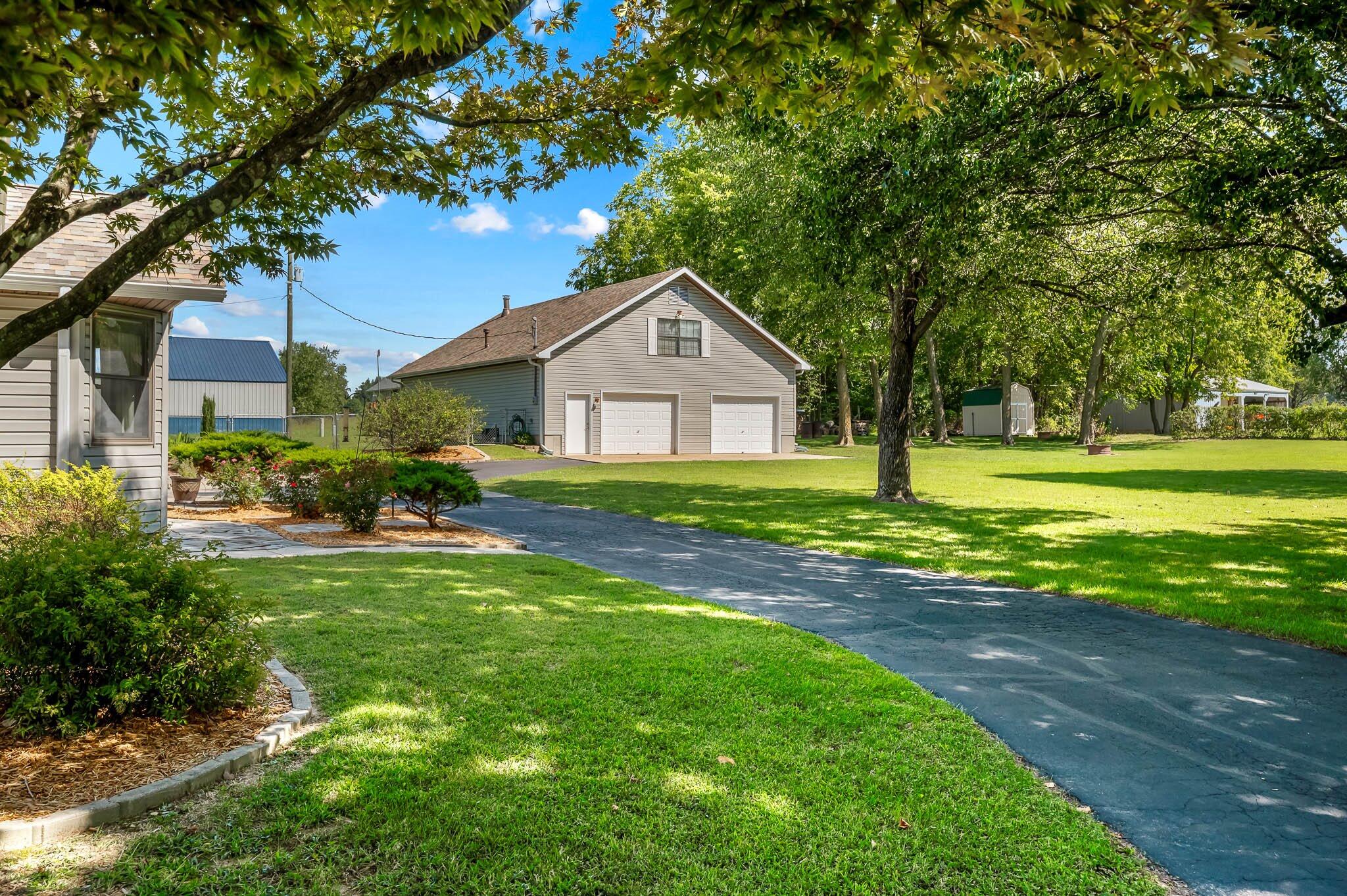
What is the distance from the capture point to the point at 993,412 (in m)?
54.6

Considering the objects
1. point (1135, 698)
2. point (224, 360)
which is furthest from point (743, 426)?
point (224, 360)

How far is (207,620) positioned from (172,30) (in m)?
2.88

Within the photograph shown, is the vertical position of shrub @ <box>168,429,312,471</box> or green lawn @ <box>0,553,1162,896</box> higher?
shrub @ <box>168,429,312,471</box>

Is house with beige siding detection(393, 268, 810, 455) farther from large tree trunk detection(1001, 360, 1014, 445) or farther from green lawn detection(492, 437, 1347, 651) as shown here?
large tree trunk detection(1001, 360, 1014, 445)

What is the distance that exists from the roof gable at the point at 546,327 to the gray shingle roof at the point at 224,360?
520 inches

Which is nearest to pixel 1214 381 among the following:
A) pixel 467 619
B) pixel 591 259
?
pixel 591 259

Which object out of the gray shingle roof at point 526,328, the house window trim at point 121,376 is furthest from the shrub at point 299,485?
the gray shingle roof at point 526,328

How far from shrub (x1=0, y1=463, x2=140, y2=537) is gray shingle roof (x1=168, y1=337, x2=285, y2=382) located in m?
44.9

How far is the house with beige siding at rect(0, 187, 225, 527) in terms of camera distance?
1027 cm

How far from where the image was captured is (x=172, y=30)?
261 cm

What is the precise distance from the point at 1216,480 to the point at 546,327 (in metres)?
23.9

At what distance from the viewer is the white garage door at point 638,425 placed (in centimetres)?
3241

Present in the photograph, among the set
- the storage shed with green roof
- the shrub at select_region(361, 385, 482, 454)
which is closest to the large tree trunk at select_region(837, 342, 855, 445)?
the storage shed with green roof

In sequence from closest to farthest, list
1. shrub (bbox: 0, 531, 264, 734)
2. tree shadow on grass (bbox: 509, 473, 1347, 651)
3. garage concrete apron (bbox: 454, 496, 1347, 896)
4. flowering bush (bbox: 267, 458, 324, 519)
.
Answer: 1. garage concrete apron (bbox: 454, 496, 1347, 896)
2. shrub (bbox: 0, 531, 264, 734)
3. tree shadow on grass (bbox: 509, 473, 1347, 651)
4. flowering bush (bbox: 267, 458, 324, 519)
